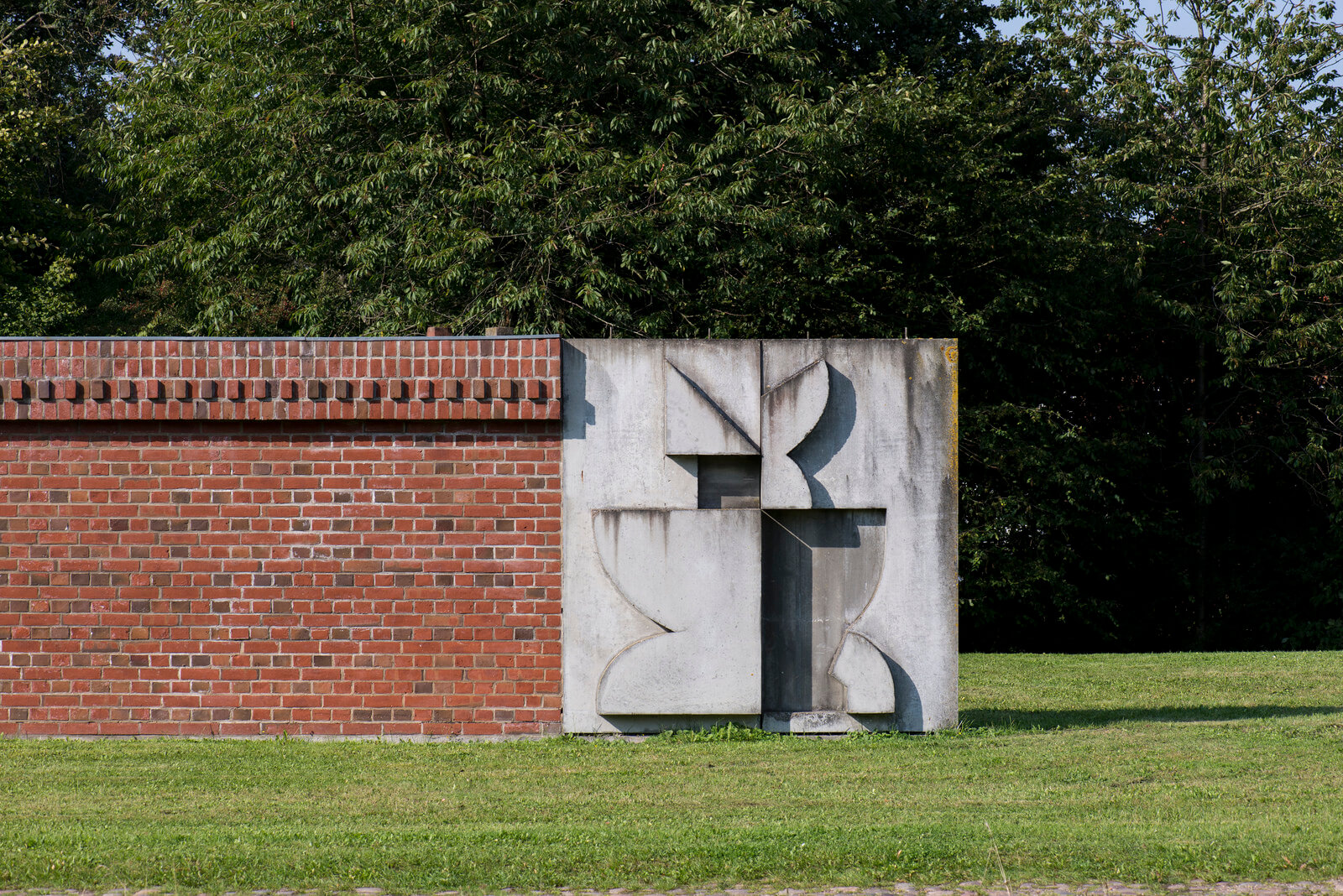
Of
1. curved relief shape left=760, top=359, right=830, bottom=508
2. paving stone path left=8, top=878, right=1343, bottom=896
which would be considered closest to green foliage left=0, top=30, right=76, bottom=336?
curved relief shape left=760, top=359, right=830, bottom=508

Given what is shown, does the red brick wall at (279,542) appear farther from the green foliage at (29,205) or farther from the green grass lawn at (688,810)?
the green foliage at (29,205)

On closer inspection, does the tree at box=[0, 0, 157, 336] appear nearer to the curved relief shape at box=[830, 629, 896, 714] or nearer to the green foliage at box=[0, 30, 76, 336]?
the green foliage at box=[0, 30, 76, 336]

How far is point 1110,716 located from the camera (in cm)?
1077

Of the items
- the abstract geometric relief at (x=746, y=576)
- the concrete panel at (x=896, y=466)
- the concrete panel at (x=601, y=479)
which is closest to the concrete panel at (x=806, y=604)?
the abstract geometric relief at (x=746, y=576)

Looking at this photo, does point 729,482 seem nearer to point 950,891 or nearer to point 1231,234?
point 950,891

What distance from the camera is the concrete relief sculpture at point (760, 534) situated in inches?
340

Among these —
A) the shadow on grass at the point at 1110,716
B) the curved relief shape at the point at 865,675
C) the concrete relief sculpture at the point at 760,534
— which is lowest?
the shadow on grass at the point at 1110,716

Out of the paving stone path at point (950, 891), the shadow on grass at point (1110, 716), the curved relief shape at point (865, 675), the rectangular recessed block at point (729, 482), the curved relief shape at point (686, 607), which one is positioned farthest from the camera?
the shadow on grass at point (1110, 716)

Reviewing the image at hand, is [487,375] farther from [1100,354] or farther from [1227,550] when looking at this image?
[1227,550]

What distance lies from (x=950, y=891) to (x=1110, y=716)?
20.4ft

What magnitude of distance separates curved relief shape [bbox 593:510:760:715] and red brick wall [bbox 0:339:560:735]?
1.57 feet

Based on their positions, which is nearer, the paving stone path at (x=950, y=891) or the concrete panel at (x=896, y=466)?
the paving stone path at (x=950, y=891)

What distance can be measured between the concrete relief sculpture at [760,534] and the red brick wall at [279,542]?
337 mm

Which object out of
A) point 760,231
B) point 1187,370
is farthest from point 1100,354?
point 760,231
